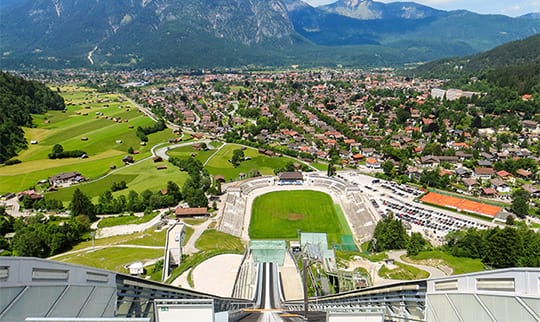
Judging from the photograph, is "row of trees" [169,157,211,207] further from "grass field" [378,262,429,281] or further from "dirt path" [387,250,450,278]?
"grass field" [378,262,429,281]

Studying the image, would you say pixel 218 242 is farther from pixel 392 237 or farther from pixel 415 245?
pixel 415 245

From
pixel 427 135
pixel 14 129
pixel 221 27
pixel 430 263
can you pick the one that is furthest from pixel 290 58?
pixel 430 263

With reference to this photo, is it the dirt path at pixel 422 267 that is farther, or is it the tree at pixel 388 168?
the tree at pixel 388 168

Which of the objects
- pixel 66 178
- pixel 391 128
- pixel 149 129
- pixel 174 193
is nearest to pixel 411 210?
pixel 174 193

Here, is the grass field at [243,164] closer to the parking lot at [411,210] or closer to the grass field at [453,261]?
the parking lot at [411,210]

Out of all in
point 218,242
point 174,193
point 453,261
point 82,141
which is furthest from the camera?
point 82,141

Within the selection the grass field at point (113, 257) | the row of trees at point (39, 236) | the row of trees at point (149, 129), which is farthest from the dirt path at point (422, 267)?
the row of trees at point (149, 129)

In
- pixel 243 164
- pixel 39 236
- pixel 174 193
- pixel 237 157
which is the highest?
pixel 39 236
